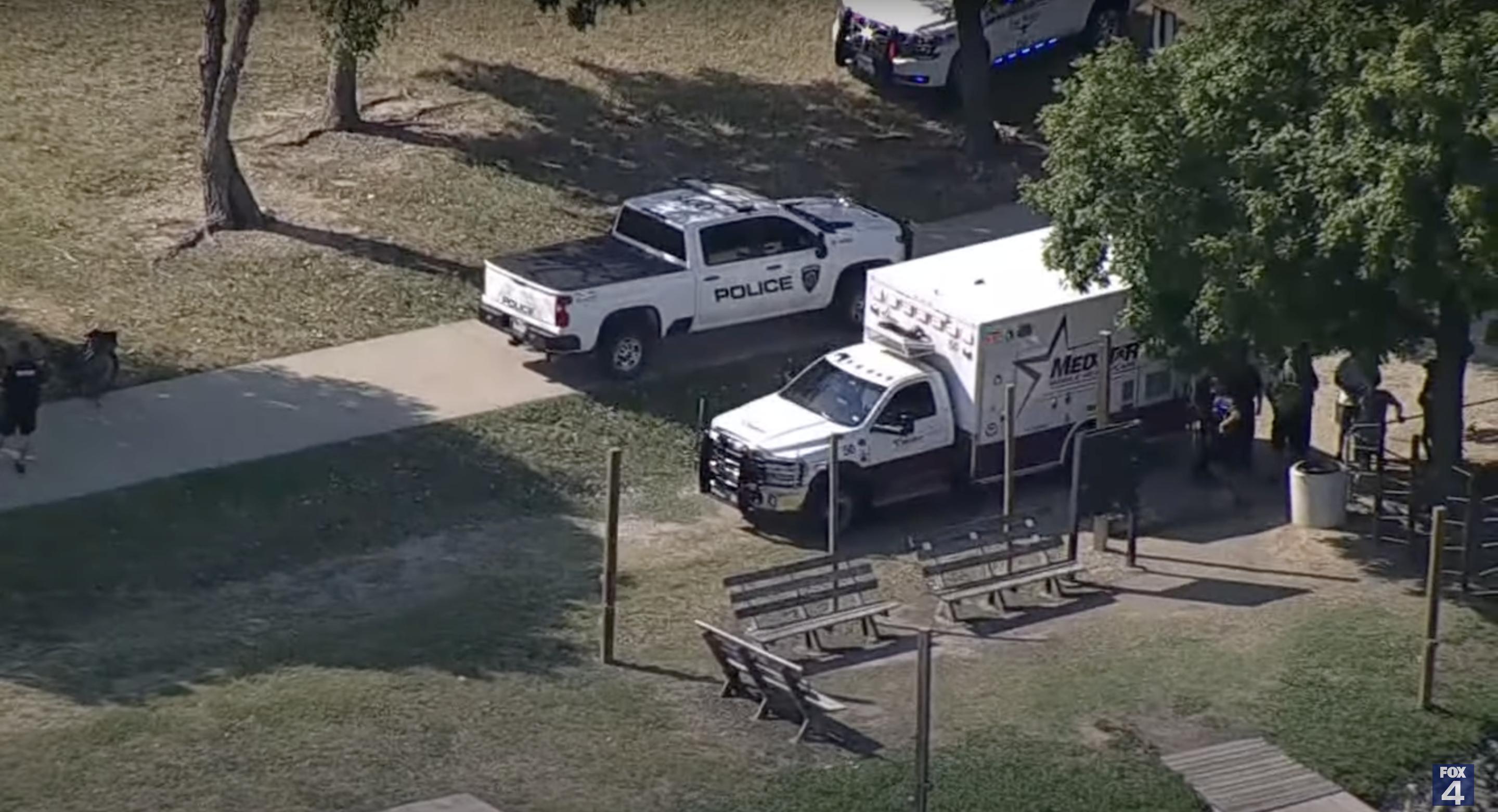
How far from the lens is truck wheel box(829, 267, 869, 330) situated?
31156 mm

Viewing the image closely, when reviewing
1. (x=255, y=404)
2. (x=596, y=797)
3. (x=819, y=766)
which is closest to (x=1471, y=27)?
(x=819, y=766)

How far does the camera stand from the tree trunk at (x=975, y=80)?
36562 millimetres

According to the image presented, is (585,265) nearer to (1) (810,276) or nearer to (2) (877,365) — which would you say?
(1) (810,276)

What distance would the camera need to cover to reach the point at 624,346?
96.7 ft

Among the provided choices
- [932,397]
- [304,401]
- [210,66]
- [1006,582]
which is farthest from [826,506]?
[210,66]

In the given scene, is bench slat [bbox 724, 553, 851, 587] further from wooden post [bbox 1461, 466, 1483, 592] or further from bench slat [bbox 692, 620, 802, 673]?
wooden post [bbox 1461, 466, 1483, 592]

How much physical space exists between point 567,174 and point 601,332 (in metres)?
6.73

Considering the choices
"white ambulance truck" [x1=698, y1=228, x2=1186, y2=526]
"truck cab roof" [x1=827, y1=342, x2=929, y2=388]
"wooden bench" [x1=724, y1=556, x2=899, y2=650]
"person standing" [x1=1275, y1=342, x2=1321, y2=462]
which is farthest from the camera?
"person standing" [x1=1275, y1=342, x2=1321, y2=462]

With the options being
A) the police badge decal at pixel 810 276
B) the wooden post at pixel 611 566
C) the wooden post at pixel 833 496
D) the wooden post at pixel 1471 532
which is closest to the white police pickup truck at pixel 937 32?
the police badge decal at pixel 810 276

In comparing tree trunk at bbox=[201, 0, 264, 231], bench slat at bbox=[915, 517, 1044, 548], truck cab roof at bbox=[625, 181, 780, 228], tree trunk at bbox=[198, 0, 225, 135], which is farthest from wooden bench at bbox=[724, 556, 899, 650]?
tree trunk at bbox=[198, 0, 225, 135]

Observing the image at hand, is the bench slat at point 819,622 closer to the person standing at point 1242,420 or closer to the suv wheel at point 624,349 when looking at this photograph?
the person standing at point 1242,420

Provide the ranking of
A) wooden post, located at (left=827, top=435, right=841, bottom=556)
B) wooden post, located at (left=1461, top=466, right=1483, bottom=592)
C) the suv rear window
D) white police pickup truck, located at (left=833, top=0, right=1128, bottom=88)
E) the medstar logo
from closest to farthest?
1. wooden post, located at (left=827, top=435, right=841, bottom=556)
2. wooden post, located at (left=1461, top=466, right=1483, bottom=592)
3. the medstar logo
4. the suv rear window
5. white police pickup truck, located at (left=833, top=0, right=1128, bottom=88)

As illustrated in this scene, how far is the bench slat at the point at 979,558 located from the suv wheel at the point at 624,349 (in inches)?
229

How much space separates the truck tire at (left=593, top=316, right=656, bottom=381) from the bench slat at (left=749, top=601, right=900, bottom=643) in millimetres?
6519
